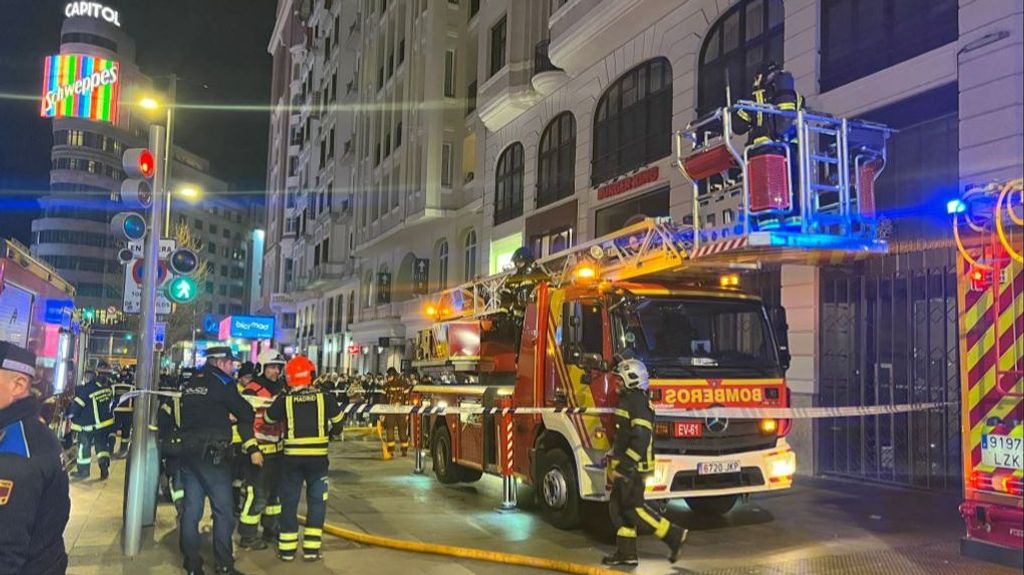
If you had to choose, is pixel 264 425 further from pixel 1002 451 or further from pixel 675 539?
pixel 1002 451

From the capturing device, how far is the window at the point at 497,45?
79.9ft

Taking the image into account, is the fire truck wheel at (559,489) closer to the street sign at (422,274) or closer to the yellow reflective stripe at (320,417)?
the yellow reflective stripe at (320,417)

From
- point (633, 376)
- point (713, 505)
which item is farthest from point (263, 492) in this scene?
point (713, 505)

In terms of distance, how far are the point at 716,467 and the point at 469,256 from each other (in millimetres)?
21136

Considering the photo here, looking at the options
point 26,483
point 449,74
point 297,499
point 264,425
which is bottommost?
point 297,499

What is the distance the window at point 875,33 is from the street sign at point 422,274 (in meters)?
20.7

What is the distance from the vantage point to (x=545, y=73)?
67.1ft

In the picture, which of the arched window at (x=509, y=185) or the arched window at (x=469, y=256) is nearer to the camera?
the arched window at (x=509, y=185)

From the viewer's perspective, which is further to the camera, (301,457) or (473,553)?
(473,553)

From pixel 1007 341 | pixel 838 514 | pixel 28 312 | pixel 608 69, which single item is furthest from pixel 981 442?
pixel 608 69

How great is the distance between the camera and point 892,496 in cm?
1026

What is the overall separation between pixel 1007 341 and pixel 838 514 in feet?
13.5

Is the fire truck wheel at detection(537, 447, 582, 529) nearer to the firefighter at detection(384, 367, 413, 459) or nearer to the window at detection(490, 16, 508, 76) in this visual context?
the firefighter at detection(384, 367, 413, 459)

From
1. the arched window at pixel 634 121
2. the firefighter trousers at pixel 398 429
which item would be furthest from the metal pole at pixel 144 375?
the arched window at pixel 634 121
